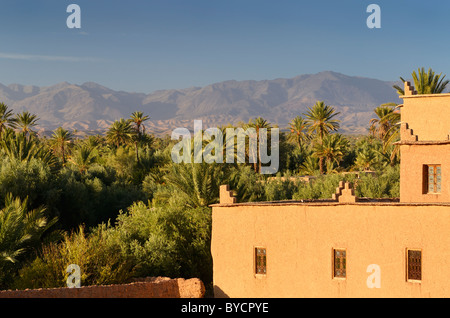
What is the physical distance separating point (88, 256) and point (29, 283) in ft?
6.16

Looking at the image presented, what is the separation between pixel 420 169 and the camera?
16.8 metres

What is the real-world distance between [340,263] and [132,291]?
19.6 ft

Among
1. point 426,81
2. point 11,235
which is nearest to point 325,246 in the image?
point 11,235

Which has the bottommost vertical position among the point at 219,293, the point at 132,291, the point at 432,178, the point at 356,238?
the point at 219,293

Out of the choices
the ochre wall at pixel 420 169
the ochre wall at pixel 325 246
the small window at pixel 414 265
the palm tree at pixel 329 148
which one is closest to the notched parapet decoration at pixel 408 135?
the ochre wall at pixel 420 169

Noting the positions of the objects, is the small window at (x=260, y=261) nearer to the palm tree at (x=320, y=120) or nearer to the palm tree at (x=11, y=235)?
the palm tree at (x=11, y=235)

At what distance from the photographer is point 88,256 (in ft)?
58.2

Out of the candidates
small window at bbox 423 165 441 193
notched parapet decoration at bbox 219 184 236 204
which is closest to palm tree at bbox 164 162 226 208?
notched parapet decoration at bbox 219 184 236 204

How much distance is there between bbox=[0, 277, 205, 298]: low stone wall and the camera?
49.2 ft

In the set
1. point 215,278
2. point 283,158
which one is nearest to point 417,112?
point 215,278

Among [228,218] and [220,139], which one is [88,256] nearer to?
[228,218]

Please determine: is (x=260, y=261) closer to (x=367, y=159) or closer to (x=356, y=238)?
(x=356, y=238)

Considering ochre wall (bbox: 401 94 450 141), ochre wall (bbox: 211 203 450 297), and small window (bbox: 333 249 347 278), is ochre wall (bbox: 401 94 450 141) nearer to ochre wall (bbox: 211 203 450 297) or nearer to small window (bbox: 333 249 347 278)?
ochre wall (bbox: 211 203 450 297)

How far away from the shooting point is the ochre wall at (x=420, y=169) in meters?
16.5
